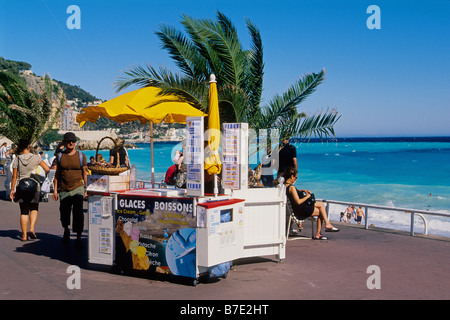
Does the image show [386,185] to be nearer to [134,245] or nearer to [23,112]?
[23,112]

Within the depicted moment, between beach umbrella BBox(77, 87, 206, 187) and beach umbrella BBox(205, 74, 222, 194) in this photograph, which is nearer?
beach umbrella BBox(205, 74, 222, 194)

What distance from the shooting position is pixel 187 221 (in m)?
6.21

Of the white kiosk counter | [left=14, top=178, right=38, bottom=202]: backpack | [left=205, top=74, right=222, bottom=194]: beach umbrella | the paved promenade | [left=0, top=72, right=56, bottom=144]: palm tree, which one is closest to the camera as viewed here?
the paved promenade

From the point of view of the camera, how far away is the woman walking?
29.8 ft

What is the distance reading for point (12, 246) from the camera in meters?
8.70

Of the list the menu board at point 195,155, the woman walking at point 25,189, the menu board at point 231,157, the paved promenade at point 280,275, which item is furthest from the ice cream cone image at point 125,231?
the woman walking at point 25,189

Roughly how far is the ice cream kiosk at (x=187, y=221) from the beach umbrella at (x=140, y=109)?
1.69 m

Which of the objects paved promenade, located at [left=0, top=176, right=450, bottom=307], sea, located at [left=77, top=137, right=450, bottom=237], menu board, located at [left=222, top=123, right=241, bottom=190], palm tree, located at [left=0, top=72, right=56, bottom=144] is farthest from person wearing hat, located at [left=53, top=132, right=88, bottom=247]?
sea, located at [left=77, top=137, right=450, bottom=237]

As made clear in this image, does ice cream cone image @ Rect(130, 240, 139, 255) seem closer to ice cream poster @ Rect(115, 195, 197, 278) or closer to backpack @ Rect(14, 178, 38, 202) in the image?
ice cream poster @ Rect(115, 195, 197, 278)

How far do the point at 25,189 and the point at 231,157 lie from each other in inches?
170
